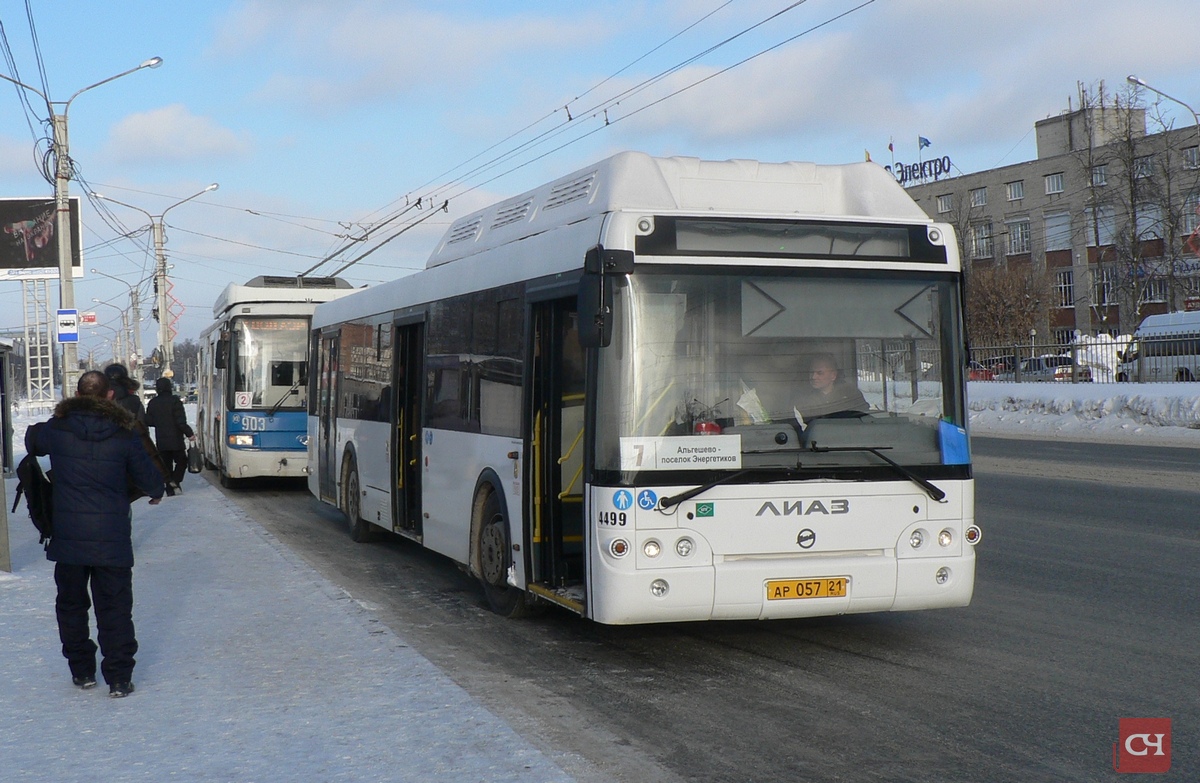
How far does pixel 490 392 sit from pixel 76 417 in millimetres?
3236

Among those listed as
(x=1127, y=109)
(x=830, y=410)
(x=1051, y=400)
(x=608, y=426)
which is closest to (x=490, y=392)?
(x=608, y=426)

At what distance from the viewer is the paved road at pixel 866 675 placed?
5.53 meters

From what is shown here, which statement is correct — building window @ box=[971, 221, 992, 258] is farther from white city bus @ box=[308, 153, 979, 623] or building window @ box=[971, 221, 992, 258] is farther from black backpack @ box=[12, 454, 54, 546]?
black backpack @ box=[12, 454, 54, 546]

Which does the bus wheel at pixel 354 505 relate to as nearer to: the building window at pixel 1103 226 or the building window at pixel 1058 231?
the building window at pixel 1103 226

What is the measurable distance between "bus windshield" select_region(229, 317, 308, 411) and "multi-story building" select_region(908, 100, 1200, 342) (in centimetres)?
4622

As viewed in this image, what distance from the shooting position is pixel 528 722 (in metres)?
6.16

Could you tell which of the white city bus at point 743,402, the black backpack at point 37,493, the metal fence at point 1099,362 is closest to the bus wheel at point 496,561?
the white city bus at point 743,402

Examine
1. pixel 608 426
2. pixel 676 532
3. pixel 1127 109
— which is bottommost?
pixel 676 532

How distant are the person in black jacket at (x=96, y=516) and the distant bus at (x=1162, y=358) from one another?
2973 centimetres

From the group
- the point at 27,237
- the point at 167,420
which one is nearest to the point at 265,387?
the point at 167,420

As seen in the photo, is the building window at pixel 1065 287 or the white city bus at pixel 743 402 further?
the building window at pixel 1065 287

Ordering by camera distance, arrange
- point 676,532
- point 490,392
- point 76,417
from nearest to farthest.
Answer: point 76,417 → point 676,532 → point 490,392

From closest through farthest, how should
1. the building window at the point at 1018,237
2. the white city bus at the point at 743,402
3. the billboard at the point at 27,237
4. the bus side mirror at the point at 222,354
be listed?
the white city bus at the point at 743,402
the bus side mirror at the point at 222,354
the billboard at the point at 27,237
the building window at the point at 1018,237

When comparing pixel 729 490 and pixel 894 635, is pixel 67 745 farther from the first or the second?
pixel 894 635
